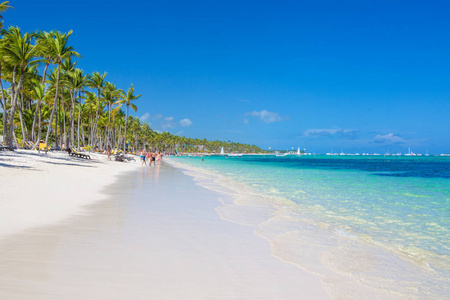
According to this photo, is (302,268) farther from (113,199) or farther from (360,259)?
(113,199)

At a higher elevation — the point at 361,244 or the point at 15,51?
the point at 15,51

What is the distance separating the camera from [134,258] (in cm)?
500

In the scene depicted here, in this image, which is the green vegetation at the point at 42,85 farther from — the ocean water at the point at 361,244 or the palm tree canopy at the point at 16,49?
the ocean water at the point at 361,244

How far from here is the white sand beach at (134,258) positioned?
3857 millimetres

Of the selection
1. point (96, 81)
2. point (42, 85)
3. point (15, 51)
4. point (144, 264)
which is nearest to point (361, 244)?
point (144, 264)

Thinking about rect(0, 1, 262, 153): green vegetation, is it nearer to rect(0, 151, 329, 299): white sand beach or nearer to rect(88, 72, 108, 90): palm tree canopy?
rect(88, 72, 108, 90): palm tree canopy

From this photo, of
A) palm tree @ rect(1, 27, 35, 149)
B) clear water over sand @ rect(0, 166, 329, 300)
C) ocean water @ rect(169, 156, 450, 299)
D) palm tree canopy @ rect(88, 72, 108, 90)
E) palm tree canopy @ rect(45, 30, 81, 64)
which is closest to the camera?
clear water over sand @ rect(0, 166, 329, 300)

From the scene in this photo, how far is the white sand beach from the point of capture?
12.7 ft

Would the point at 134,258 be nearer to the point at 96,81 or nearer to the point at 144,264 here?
the point at 144,264

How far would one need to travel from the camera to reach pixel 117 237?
20.4 feet

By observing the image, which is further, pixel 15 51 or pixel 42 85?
pixel 42 85

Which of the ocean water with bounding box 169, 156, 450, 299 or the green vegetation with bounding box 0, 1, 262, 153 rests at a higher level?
the green vegetation with bounding box 0, 1, 262, 153

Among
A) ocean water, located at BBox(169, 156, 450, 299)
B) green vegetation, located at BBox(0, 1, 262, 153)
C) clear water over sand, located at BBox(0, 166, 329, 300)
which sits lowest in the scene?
ocean water, located at BBox(169, 156, 450, 299)

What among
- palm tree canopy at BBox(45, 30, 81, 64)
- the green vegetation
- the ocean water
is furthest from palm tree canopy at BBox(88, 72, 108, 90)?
the ocean water
